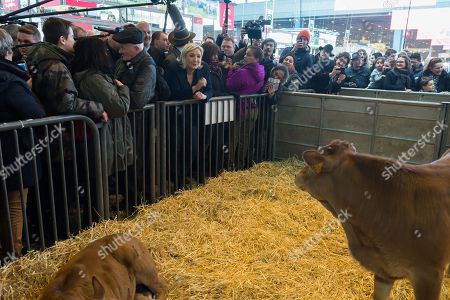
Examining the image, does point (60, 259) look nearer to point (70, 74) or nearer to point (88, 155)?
point (88, 155)

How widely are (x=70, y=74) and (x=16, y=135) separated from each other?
0.72 metres

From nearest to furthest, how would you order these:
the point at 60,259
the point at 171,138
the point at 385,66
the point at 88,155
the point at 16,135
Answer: the point at 16,135
the point at 60,259
the point at 88,155
the point at 171,138
the point at 385,66

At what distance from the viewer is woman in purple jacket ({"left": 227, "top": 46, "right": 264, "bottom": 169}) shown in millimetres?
5070

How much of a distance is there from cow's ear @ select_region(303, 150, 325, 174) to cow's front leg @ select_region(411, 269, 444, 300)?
67cm

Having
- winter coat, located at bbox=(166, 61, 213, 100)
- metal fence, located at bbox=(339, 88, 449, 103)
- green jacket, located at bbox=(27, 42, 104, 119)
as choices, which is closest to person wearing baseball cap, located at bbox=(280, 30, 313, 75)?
metal fence, located at bbox=(339, 88, 449, 103)

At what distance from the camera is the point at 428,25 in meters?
16.5

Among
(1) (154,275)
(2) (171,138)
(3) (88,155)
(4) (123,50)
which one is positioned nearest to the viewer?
(1) (154,275)

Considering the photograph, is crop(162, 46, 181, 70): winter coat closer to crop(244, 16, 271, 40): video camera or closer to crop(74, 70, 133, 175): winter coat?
crop(74, 70, 133, 175): winter coat

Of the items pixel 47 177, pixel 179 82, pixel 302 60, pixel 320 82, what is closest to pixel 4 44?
pixel 47 177

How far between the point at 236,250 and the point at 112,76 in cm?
190

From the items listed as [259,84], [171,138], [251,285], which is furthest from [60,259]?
[259,84]

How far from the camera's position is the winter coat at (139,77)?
3602 millimetres

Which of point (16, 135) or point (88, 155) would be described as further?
point (88, 155)

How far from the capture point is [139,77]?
3.64 m
